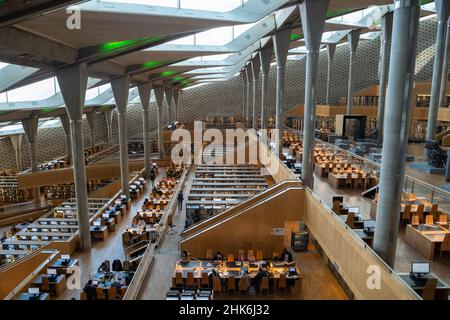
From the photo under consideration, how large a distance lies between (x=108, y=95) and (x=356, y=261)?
2549 cm

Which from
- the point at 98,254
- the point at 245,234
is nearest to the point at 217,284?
the point at 245,234

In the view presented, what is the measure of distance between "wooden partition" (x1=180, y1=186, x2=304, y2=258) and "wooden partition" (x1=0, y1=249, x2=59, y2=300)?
16.9 ft

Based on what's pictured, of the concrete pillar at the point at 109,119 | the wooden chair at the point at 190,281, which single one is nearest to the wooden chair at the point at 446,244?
the wooden chair at the point at 190,281

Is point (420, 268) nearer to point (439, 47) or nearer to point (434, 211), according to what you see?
point (434, 211)

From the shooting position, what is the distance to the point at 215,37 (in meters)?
18.4

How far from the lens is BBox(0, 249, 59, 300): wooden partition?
42.6ft

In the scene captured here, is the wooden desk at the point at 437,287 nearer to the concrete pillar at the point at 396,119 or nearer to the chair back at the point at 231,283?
the concrete pillar at the point at 396,119

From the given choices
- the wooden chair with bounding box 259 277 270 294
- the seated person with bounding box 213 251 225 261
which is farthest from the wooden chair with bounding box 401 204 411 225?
the seated person with bounding box 213 251 225 261

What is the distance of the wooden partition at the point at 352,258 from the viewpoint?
6.12 m

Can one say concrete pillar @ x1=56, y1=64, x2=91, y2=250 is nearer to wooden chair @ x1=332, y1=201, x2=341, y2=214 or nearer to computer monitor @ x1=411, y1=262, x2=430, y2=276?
wooden chair @ x1=332, y1=201, x2=341, y2=214

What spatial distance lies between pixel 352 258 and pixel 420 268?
1.78 m

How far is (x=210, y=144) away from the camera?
36219mm
